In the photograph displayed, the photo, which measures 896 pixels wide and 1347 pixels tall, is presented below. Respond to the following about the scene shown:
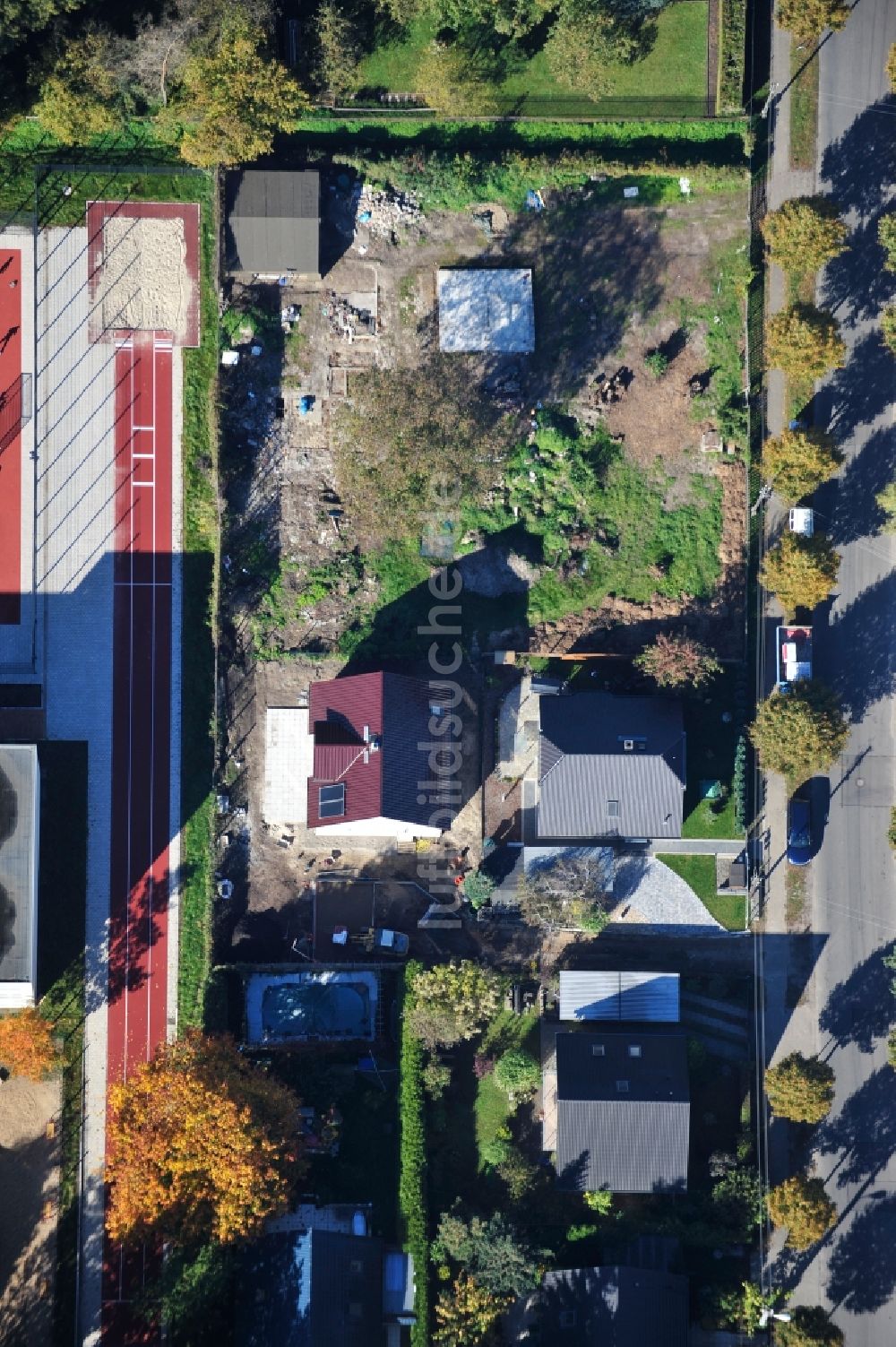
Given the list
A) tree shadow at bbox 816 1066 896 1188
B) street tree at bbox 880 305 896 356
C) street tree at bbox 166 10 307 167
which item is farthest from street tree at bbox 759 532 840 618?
street tree at bbox 166 10 307 167

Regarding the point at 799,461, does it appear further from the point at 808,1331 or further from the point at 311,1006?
the point at 808,1331

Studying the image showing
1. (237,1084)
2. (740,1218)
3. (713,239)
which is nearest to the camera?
(237,1084)

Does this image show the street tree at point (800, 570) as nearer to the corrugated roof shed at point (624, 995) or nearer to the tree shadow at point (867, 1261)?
the corrugated roof shed at point (624, 995)

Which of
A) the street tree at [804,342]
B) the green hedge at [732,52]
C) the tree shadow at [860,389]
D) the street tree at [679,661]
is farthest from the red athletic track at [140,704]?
the tree shadow at [860,389]

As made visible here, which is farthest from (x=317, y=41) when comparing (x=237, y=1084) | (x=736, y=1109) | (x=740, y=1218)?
(x=740, y=1218)

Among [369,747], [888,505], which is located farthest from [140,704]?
[888,505]

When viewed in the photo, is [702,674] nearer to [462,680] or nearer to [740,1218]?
[462,680]
